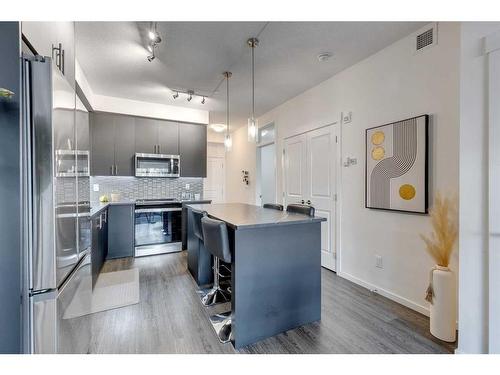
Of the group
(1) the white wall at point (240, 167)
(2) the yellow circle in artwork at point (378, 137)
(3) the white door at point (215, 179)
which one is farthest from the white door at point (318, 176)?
(3) the white door at point (215, 179)

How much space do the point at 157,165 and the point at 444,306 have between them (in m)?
4.51

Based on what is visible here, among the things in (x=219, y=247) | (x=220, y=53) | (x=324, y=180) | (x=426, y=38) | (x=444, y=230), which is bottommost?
(x=219, y=247)

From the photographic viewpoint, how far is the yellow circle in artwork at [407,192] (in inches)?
91.9

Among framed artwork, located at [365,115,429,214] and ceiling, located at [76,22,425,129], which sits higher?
ceiling, located at [76,22,425,129]

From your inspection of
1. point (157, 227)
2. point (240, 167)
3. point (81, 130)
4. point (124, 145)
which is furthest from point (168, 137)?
point (81, 130)

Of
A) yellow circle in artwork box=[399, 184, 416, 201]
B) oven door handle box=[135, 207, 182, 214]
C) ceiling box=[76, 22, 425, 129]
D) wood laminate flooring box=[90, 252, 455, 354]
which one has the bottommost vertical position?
wood laminate flooring box=[90, 252, 455, 354]

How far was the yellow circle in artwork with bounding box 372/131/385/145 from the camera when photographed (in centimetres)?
262

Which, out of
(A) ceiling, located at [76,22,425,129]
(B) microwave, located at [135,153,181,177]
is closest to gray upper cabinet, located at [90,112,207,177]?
(B) microwave, located at [135,153,181,177]

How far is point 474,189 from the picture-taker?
1.57 meters

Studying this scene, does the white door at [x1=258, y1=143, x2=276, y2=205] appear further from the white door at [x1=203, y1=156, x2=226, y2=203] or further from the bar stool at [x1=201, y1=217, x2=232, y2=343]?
the bar stool at [x1=201, y1=217, x2=232, y2=343]

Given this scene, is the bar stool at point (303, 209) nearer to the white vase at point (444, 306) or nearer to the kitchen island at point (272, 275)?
the kitchen island at point (272, 275)

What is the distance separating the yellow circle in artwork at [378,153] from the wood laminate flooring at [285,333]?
1.56m

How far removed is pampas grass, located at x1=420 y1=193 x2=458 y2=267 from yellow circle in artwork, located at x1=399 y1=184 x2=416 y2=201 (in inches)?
9.3

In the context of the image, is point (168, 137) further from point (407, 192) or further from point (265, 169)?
point (407, 192)
